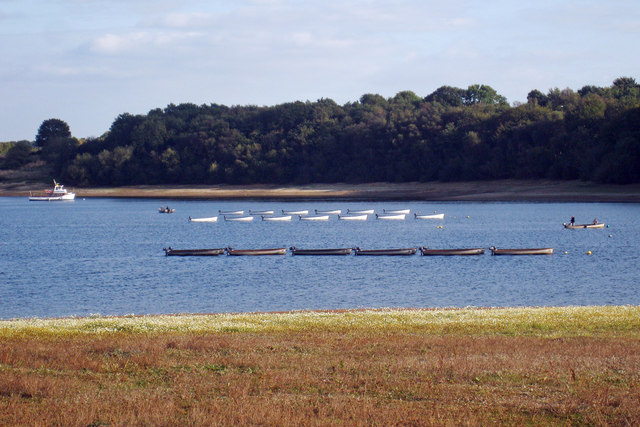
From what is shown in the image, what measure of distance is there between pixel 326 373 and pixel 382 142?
14625 centimetres

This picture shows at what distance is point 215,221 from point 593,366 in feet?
296

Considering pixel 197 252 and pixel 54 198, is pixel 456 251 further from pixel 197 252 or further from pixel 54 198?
pixel 54 198

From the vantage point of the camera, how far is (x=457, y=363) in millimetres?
15188

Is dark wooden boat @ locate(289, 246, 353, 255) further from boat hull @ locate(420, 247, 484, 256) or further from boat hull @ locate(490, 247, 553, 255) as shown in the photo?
boat hull @ locate(490, 247, 553, 255)

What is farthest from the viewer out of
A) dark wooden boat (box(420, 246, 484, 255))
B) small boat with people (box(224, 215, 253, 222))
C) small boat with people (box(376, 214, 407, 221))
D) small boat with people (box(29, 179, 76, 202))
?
small boat with people (box(29, 179, 76, 202))

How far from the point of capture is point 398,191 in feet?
486

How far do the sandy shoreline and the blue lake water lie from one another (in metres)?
17.2

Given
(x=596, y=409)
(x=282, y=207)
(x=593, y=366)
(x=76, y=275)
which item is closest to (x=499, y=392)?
(x=596, y=409)

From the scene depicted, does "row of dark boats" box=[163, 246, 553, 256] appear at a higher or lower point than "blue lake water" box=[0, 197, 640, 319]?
higher

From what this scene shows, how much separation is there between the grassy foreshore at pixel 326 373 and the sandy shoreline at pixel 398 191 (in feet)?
326

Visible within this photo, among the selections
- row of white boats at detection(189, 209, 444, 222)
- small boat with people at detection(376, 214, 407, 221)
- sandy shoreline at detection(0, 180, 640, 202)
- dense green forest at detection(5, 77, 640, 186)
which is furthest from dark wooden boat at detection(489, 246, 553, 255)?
dense green forest at detection(5, 77, 640, 186)

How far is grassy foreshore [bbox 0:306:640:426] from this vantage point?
11.7 m

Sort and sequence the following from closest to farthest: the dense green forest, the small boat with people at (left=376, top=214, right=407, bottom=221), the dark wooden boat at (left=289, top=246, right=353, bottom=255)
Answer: the dark wooden boat at (left=289, top=246, right=353, bottom=255) → the small boat with people at (left=376, top=214, right=407, bottom=221) → the dense green forest

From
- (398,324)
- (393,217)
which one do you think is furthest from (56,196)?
(398,324)
